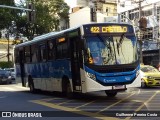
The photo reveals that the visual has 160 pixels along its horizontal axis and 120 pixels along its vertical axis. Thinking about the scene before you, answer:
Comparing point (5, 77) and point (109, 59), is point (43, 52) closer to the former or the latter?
point (109, 59)

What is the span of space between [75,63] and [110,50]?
1.84 m

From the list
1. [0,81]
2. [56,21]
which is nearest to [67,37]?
[0,81]

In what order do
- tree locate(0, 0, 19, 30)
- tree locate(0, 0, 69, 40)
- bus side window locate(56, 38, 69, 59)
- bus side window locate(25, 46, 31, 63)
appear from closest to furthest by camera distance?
bus side window locate(56, 38, 69, 59) → bus side window locate(25, 46, 31, 63) → tree locate(0, 0, 19, 30) → tree locate(0, 0, 69, 40)

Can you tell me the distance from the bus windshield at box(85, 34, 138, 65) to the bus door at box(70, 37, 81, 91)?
87 centimetres

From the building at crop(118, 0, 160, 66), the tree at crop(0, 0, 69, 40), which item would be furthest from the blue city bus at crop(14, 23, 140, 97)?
the tree at crop(0, 0, 69, 40)

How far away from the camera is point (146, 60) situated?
56.3 meters

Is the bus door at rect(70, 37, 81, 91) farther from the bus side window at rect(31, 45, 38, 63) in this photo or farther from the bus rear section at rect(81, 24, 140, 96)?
the bus side window at rect(31, 45, 38, 63)

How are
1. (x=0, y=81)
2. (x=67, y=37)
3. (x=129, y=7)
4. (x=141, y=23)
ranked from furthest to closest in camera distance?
(x=129, y=7)
(x=141, y=23)
(x=0, y=81)
(x=67, y=37)

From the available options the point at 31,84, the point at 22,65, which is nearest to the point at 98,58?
the point at 31,84

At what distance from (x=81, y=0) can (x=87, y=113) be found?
72.2 metres

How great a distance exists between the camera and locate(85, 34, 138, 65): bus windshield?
54.8ft

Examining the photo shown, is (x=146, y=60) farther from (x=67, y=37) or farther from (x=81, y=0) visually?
(x=67, y=37)

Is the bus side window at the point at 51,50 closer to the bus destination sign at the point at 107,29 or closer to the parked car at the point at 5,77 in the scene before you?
the bus destination sign at the point at 107,29

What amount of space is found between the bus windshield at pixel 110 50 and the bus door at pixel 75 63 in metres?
0.87
